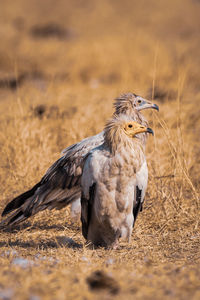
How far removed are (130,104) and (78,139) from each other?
1162mm

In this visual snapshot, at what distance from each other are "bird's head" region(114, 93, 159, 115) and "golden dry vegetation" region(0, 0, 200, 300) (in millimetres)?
186

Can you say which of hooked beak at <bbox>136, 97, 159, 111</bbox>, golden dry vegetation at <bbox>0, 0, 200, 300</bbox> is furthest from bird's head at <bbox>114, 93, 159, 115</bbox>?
golden dry vegetation at <bbox>0, 0, 200, 300</bbox>

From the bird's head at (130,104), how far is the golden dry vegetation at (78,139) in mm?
186

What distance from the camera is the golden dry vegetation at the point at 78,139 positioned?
259cm

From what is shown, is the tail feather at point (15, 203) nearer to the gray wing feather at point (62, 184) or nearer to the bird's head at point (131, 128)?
the gray wing feather at point (62, 184)

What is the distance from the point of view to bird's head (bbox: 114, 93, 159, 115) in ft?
17.2

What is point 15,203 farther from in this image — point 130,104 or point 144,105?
point 144,105

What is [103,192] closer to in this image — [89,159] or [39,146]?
[89,159]

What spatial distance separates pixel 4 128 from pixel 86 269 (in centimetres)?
366

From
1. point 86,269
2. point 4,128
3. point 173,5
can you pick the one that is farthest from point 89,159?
point 173,5

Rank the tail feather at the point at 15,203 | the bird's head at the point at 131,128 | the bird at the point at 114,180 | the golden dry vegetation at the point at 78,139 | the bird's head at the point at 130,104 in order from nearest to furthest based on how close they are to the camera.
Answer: the golden dry vegetation at the point at 78,139, the bird at the point at 114,180, the bird's head at the point at 131,128, the tail feather at the point at 15,203, the bird's head at the point at 130,104

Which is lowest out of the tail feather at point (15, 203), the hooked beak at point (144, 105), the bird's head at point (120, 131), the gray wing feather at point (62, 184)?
the tail feather at point (15, 203)

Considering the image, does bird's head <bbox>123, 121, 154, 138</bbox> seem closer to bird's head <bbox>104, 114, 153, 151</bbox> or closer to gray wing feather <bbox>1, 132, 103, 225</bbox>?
bird's head <bbox>104, 114, 153, 151</bbox>

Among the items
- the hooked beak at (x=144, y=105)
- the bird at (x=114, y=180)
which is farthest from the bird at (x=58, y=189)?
the bird at (x=114, y=180)
